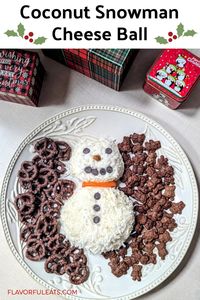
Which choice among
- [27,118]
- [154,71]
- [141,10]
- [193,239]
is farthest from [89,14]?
[193,239]

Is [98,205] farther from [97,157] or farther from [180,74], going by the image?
[180,74]

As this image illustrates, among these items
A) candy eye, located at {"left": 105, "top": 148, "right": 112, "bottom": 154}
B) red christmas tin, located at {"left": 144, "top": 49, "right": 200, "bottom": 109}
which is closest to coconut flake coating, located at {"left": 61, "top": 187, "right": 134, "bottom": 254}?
candy eye, located at {"left": 105, "top": 148, "right": 112, "bottom": 154}

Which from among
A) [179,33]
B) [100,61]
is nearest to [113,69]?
[100,61]

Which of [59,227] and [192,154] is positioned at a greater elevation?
[192,154]

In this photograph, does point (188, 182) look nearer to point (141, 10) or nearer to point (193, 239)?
point (193, 239)

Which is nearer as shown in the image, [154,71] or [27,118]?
[154,71]

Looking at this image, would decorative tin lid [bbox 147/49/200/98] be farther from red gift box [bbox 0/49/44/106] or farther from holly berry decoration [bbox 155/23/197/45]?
red gift box [bbox 0/49/44/106]
